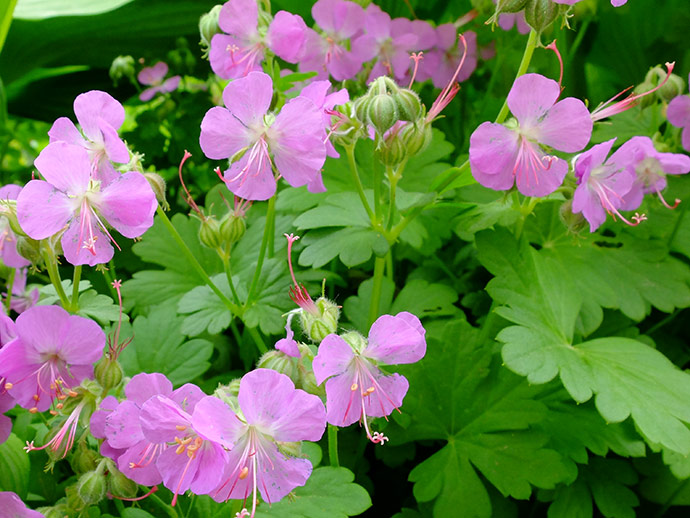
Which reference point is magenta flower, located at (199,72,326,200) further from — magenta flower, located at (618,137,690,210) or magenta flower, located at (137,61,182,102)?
magenta flower, located at (137,61,182,102)

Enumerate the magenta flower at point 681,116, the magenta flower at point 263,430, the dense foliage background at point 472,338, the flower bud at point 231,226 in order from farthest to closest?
1. the magenta flower at point 681,116
2. the flower bud at point 231,226
3. the dense foliage background at point 472,338
4. the magenta flower at point 263,430

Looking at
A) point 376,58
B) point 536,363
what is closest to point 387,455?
point 536,363

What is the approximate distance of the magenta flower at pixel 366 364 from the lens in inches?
27.8

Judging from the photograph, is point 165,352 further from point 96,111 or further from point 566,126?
point 566,126

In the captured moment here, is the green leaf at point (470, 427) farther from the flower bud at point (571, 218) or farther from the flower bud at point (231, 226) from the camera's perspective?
the flower bud at point (231, 226)

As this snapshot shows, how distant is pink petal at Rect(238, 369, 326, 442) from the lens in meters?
0.65

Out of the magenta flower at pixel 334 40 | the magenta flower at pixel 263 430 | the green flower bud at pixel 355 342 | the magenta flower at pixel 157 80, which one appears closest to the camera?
the magenta flower at pixel 263 430

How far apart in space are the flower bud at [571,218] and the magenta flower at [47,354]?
0.70 m

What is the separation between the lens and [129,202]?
0.81 m

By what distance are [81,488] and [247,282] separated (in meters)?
0.49

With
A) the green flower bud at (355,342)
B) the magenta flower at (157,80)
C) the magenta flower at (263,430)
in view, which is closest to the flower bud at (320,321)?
the green flower bud at (355,342)

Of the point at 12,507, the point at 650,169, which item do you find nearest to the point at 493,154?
the point at 650,169

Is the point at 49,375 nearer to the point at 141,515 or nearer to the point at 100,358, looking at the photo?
the point at 100,358

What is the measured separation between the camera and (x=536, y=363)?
936mm
